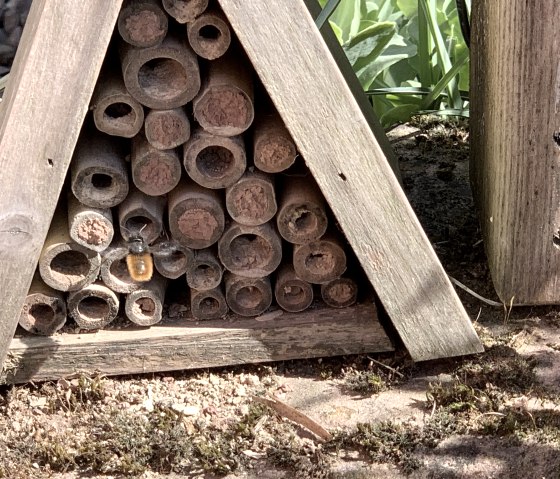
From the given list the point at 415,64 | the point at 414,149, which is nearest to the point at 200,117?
the point at 414,149

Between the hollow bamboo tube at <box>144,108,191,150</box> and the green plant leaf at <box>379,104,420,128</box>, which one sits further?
the green plant leaf at <box>379,104,420,128</box>

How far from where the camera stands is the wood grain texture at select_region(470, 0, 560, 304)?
2.02 metres

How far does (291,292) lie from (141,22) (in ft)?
2.20

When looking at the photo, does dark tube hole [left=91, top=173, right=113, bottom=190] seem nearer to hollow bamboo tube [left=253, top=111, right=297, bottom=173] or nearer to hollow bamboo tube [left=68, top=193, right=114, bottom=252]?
hollow bamboo tube [left=68, top=193, right=114, bottom=252]

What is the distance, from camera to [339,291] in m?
2.17

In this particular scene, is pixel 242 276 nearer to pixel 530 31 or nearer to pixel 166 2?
pixel 166 2

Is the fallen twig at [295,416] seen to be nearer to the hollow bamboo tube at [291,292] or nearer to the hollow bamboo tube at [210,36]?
the hollow bamboo tube at [291,292]

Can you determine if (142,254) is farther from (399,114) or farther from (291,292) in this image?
(399,114)

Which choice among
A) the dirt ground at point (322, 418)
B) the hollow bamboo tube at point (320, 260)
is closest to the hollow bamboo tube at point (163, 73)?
the hollow bamboo tube at point (320, 260)

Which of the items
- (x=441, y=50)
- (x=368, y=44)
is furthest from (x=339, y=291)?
(x=441, y=50)

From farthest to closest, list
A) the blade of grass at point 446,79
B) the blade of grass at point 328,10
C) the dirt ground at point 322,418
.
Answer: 1. the blade of grass at point 446,79
2. the blade of grass at point 328,10
3. the dirt ground at point 322,418

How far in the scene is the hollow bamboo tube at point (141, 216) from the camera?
204cm

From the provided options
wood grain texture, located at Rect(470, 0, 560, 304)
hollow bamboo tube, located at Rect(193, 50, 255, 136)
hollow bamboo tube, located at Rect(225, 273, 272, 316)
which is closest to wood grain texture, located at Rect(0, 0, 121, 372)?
hollow bamboo tube, located at Rect(193, 50, 255, 136)

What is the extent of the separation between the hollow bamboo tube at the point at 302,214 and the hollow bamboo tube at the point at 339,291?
0.14 meters
